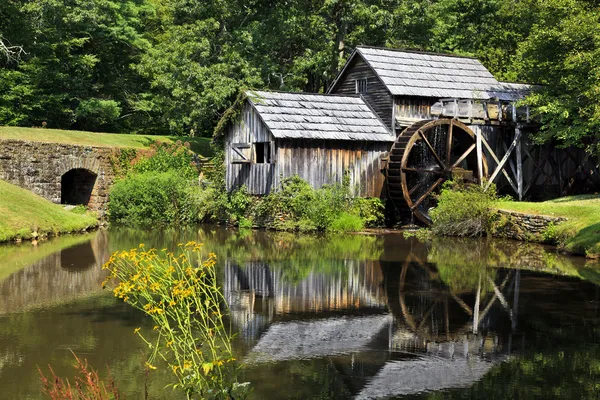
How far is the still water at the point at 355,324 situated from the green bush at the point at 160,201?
993cm

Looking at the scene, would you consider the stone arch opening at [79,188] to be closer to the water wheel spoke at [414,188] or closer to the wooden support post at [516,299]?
the water wheel spoke at [414,188]

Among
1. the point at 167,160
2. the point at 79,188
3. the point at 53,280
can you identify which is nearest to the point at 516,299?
the point at 53,280

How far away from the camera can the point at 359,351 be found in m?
10.8

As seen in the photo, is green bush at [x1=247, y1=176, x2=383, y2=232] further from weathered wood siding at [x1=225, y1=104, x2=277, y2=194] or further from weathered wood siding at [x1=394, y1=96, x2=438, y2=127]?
weathered wood siding at [x1=394, y1=96, x2=438, y2=127]

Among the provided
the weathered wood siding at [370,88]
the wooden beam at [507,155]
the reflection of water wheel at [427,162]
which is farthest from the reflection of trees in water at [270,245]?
the wooden beam at [507,155]

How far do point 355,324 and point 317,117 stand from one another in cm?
1796

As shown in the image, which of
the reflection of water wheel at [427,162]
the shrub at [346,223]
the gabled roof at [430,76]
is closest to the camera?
the shrub at [346,223]

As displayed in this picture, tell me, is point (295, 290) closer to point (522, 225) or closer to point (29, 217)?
point (522, 225)

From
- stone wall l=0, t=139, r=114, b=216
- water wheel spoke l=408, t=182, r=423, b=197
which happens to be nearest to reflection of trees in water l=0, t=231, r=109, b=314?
stone wall l=0, t=139, r=114, b=216

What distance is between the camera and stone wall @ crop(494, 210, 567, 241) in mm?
24469

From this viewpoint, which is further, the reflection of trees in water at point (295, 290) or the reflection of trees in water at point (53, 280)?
the reflection of trees in water at point (53, 280)

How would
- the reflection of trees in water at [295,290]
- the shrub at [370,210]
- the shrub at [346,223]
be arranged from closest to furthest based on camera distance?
the reflection of trees in water at [295,290] → the shrub at [346,223] → the shrub at [370,210]

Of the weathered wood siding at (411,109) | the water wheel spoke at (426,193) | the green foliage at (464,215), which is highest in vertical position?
the weathered wood siding at (411,109)

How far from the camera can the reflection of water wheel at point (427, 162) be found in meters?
29.2
